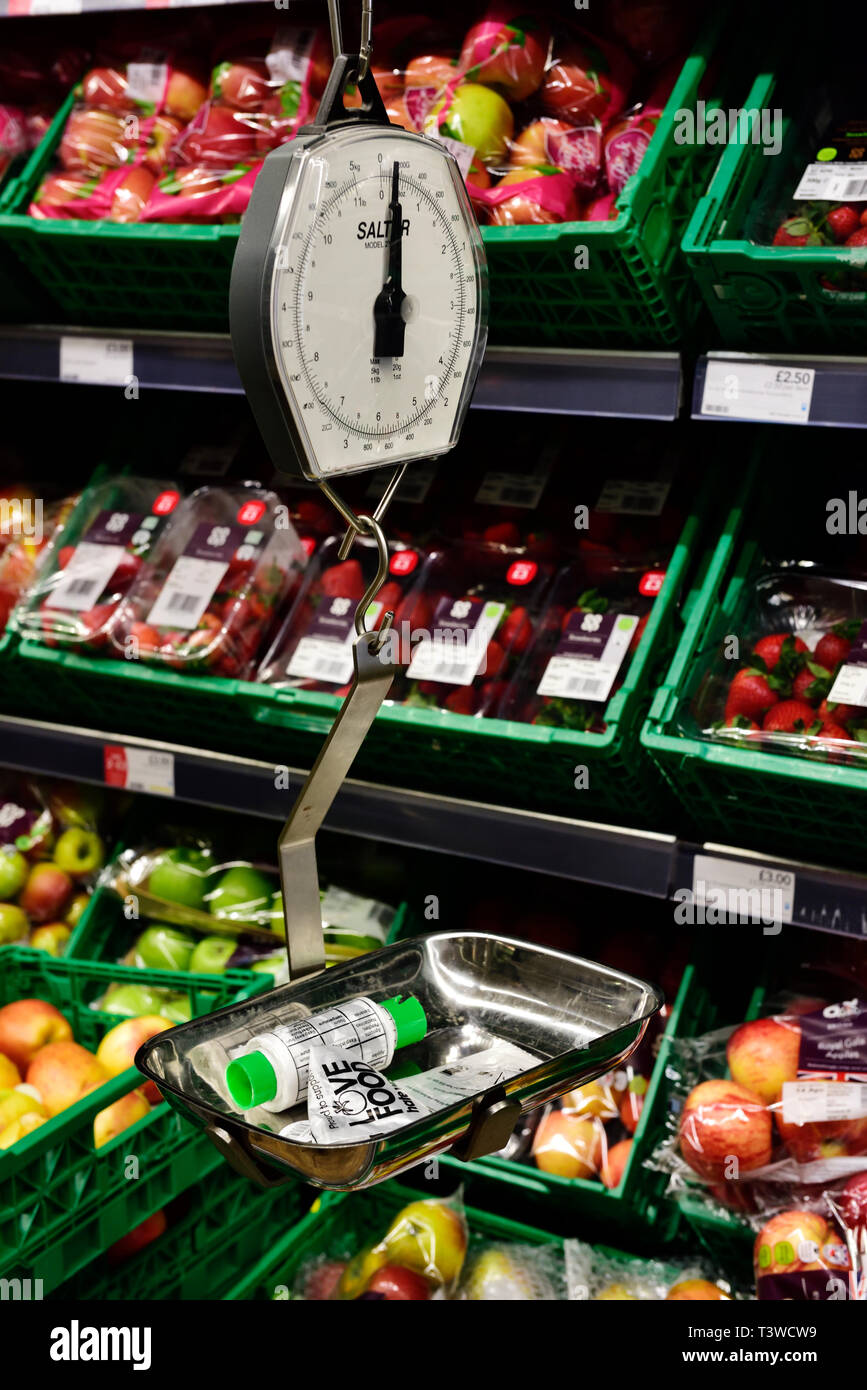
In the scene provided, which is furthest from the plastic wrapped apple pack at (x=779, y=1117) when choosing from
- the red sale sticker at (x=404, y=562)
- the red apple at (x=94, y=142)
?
the red apple at (x=94, y=142)

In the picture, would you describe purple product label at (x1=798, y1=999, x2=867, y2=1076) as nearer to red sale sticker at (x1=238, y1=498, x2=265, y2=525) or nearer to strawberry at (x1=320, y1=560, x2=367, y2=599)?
strawberry at (x1=320, y1=560, x2=367, y2=599)

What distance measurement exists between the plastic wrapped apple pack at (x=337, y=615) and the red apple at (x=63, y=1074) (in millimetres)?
557

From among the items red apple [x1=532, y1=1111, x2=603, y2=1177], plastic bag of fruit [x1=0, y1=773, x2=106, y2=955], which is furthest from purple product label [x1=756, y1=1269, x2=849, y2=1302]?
plastic bag of fruit [x1=0, y1=773, x2=106, y2=955]

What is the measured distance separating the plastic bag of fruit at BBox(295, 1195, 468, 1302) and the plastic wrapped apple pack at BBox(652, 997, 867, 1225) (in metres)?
0.30

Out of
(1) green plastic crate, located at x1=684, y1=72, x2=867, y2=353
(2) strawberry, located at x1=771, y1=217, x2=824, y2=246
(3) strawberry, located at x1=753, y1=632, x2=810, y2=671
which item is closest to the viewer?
(1) green plastic crate, located at x1=684, y1=72, x2=867, y2=353

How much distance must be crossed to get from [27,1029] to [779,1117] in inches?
38.8

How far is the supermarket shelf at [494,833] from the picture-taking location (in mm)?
1560

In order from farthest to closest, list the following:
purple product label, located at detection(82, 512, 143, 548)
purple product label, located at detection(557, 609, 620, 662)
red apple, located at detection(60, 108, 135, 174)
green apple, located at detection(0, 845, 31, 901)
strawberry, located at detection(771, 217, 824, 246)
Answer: green apple, located at detection(0, 845, 31, 901) → purple product label, located at detection(82, 512, 143, 548) → red apple, located at detection(60, 108, 135, 174) → purple product label, located at detection(557, 609, 620, 662) → strawberry, located at detection(771, 217, 824, 246)

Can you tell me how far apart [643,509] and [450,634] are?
1.18 feet

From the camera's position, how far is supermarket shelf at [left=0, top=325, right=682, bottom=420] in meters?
1.55
